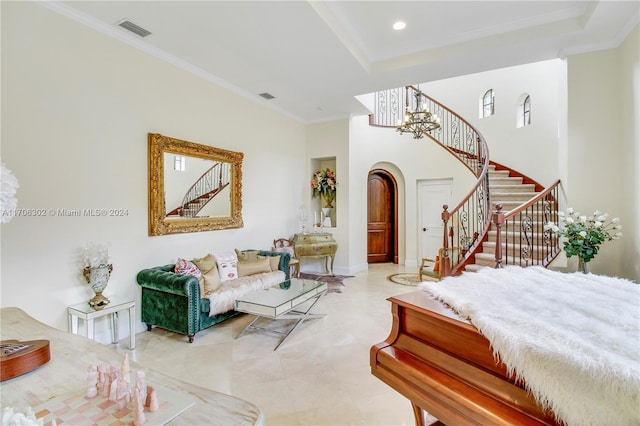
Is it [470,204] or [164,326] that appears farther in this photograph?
[470,204]

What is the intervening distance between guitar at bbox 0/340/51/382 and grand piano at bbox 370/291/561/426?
1.46 m

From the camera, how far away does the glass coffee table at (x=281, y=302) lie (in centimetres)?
310

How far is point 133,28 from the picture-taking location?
126 inches

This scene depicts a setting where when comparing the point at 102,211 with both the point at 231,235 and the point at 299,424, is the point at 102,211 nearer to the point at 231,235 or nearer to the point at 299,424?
the point at 231,235

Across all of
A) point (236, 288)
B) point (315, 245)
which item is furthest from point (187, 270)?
point (315, 245)

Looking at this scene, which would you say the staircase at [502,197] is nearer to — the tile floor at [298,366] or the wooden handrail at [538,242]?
the wooden handrail at [538,242]

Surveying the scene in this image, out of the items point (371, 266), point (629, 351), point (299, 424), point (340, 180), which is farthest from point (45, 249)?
point (371, 266)

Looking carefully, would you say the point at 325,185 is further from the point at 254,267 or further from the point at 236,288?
the point at 236,288

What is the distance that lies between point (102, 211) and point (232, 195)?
1912 millimetres

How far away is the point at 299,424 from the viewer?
77.5 inches

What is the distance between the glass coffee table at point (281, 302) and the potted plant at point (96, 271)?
1.30 m

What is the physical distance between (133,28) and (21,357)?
3415 millimetres

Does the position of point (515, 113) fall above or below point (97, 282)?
above

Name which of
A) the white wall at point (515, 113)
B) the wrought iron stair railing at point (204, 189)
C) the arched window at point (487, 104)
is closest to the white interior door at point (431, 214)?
the white wall at point (515, 113)
